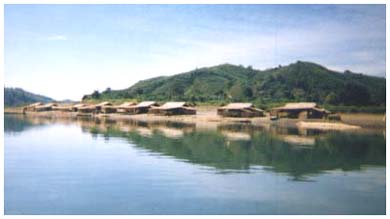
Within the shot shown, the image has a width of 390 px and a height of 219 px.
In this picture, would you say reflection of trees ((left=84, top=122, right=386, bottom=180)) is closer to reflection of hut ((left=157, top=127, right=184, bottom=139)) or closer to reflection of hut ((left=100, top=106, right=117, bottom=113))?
reflection of hut ((left=157, top=127, right=184, bottom=139))

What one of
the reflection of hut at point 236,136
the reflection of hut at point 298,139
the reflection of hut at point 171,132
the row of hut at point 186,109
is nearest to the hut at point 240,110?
the row of hut at point 186,109

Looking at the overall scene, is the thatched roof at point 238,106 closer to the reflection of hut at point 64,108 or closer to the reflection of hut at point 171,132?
the reflection of hut at point 171,132

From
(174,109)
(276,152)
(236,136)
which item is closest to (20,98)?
(236,136)

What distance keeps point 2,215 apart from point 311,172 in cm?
293

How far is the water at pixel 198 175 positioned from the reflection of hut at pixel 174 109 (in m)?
3.02

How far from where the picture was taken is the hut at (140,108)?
1119cm

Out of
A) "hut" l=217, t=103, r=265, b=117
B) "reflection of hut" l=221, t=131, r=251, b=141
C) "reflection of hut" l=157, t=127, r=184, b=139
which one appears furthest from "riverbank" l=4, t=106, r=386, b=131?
"reflection of hut" l=157, t=127, r=184, b=139

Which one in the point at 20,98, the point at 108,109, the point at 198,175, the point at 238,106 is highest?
the point at 20,98

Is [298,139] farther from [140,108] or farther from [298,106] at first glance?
[140,108]

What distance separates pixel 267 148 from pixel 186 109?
13.7ft

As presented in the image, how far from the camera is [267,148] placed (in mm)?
6168

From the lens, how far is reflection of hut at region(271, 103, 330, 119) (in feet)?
20.5

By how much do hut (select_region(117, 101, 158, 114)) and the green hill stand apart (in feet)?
5.49

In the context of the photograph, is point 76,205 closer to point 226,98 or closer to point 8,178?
point 8,178
